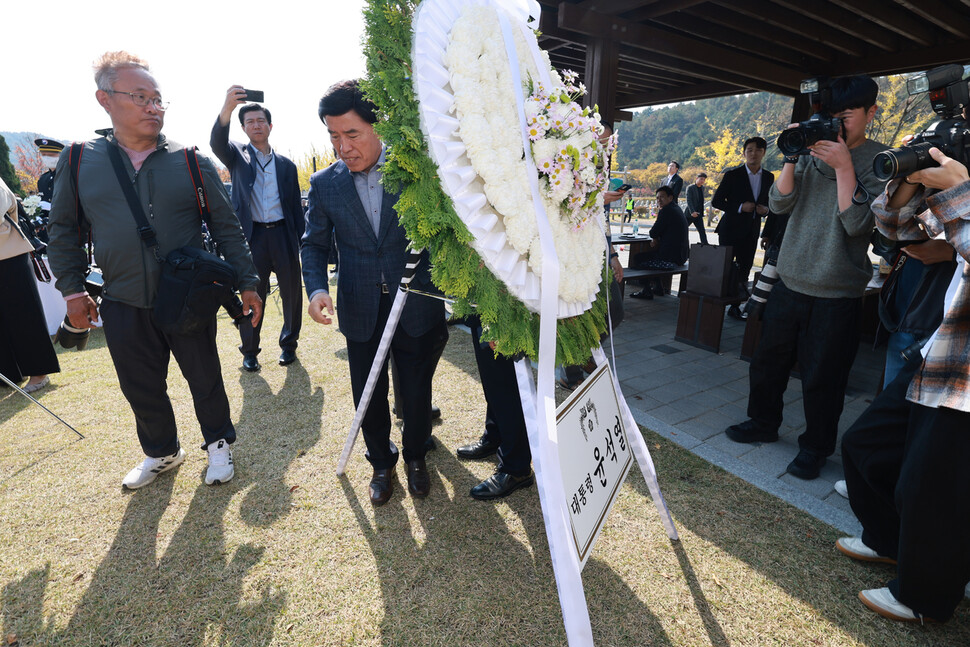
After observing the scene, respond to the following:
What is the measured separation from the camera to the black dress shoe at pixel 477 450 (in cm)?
303

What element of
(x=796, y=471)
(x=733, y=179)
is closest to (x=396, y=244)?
(x=796, y=471)

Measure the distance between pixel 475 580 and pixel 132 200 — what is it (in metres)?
2.42

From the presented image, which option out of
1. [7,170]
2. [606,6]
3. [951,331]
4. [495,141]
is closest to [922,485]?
[951,331]

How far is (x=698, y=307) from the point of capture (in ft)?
17.0

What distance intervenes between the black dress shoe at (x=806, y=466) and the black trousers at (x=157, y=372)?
3402 millimetres

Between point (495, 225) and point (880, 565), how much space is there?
7.66 feet

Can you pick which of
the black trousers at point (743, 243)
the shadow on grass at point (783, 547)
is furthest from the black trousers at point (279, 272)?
the black trousers at point (743, 243)

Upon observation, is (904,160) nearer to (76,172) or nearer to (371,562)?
(371,562)

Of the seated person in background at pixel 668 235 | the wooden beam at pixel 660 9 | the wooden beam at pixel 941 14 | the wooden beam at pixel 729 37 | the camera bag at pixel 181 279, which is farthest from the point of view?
the seated person in background at pixel 668 235

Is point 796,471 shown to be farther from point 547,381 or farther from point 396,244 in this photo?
point 396,244

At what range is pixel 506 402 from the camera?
2434mm

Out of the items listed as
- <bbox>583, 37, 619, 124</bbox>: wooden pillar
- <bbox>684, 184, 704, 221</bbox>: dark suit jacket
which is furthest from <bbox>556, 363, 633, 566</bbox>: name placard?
<bbox>684, 184, 704, 221</bbox>: dark suit jacket

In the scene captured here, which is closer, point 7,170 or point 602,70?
point 602,70

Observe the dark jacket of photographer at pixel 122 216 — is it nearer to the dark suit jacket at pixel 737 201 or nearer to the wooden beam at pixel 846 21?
the wooden beam at pixel 846 21
